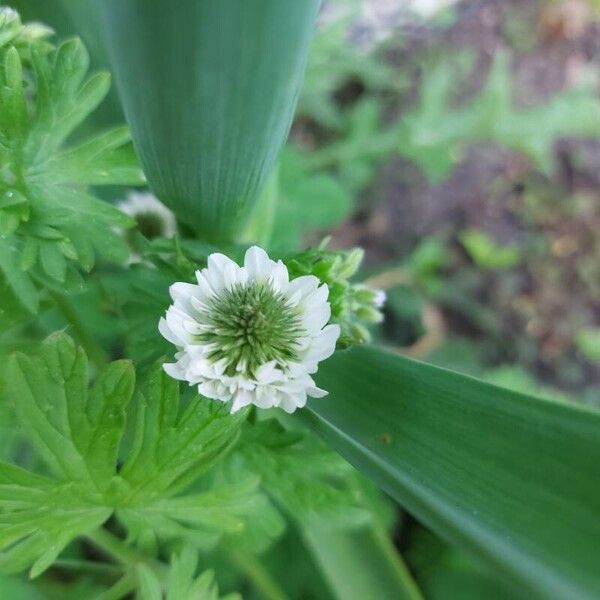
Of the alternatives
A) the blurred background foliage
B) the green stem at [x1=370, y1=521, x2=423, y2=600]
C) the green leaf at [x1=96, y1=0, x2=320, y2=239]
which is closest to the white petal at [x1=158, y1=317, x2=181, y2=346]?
the green leaf at [x1=96, y1=0, x2=320, y2=239]

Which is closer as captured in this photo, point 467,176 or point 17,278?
point 17,278

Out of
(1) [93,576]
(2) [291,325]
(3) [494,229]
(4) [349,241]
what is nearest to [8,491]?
(2) [291,325]

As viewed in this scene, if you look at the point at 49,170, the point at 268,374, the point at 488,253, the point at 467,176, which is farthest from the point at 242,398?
the point at 467,176

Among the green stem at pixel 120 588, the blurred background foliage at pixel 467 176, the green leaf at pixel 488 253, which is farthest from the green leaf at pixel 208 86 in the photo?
the green leaf at pixel 488 253

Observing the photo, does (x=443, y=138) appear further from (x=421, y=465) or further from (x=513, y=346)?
(x=421, y=465)

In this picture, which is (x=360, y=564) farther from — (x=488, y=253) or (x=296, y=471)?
(x=488, y=253)

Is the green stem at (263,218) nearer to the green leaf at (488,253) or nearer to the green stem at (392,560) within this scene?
the green stem at (392,560)
